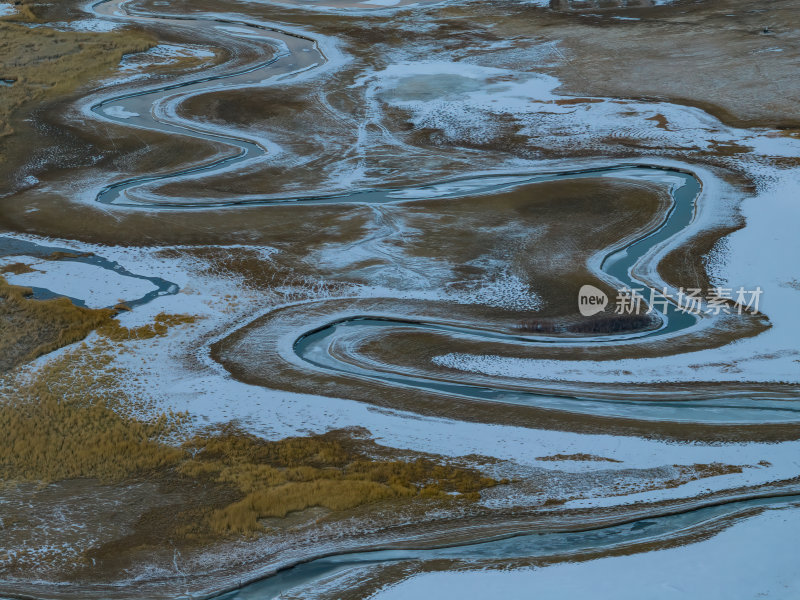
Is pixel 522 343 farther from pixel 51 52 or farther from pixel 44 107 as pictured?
pixel 51 52

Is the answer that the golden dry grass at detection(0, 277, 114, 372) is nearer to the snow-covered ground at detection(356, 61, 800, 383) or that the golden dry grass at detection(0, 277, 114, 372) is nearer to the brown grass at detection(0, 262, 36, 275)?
the brown grass at detection(0, 262, 36, 275)

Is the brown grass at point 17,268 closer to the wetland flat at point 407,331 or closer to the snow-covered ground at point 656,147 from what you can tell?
the wetland flat at point 407,331

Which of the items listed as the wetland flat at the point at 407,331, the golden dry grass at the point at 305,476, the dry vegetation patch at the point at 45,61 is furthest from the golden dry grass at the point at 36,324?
the dry vegetation patch at the point at 45,61

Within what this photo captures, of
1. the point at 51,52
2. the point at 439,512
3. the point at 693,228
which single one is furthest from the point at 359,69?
the point at 439,512

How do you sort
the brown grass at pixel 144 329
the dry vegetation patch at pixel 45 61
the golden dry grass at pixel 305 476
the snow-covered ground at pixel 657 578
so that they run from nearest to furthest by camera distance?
the snow-covered ground at pixel 657 578 < the golden dry grass at pixel 305 476 < the brown grass at pixel 144 329 < the dry vegetation patch at pixel 45 61

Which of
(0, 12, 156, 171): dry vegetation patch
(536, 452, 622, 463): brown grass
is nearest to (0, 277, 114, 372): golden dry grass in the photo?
(536, 452, 622, 463): brown grass

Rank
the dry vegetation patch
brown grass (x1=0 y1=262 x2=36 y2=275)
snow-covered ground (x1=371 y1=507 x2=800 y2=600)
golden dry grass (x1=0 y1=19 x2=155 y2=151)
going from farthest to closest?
golden dry grass (x1=0 y1=19 x2=155 y2=151) → the dry vegetation patch → brown grass (x1=0 y1=262 x2=36 y2=275) → snow-covered ground (x1=371 y1=507 x2=800 y2=600)

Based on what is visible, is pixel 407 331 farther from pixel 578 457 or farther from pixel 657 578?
pixel 657 578

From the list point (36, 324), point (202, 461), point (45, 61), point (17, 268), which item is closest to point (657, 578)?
point (202, 461)
